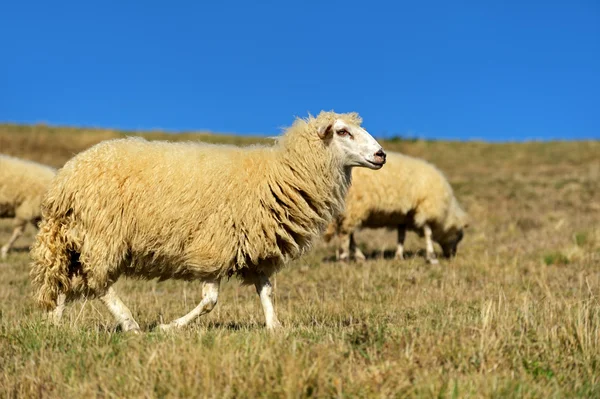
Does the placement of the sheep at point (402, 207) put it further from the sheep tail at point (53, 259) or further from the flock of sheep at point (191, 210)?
the sheep tail at point (53, 259)

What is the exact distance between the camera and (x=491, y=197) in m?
25.7

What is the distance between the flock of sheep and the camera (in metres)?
5.97

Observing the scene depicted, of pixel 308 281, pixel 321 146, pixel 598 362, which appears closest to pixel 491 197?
pixel 308 281

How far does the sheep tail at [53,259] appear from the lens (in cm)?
613

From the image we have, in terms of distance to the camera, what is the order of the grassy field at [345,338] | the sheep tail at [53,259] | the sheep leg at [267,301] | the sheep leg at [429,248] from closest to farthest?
the grassy field at [345,338] → the sheep leg at [267,301] → the sheep tail at [53,259] → the sheep leg at [429,248]

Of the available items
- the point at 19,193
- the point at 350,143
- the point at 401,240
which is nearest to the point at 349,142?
the point at 350,143

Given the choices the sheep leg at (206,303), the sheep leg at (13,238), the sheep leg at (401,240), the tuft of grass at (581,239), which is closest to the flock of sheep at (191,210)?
the sheep leg at (206,303)

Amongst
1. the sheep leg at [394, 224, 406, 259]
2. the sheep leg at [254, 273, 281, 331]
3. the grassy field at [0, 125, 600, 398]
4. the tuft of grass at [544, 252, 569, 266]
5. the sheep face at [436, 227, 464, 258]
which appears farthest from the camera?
the sheep face at [436, 227, 464, 258]

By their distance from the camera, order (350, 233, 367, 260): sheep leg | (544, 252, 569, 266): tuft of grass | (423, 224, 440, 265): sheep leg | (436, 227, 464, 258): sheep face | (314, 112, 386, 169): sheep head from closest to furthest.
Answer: (314, 112, 386, 169): sheep head < (544, 252, 569, 266): tuft of grass < (423, 224, 440, 265): sheep leg < (350, 233, 367, 260): sheep leg < (436, 227, 464, 258): sheep face

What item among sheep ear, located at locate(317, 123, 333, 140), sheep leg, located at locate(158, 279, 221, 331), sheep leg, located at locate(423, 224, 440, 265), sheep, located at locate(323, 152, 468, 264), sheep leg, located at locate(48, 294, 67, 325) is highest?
sheep ear, located at locate(317, 123, 333, 140)

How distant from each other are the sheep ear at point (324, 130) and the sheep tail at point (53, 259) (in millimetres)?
2458

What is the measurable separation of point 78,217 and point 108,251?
0.45 m

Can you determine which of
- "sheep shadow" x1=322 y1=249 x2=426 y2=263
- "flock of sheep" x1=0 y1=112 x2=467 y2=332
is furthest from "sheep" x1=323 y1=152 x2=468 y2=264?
"flock of sheep" x1=0 y1=112 x2=467 y2=332

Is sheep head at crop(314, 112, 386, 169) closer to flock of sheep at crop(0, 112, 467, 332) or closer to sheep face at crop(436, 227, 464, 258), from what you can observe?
flock of sheep at crop(0, 112, 467, 332)
